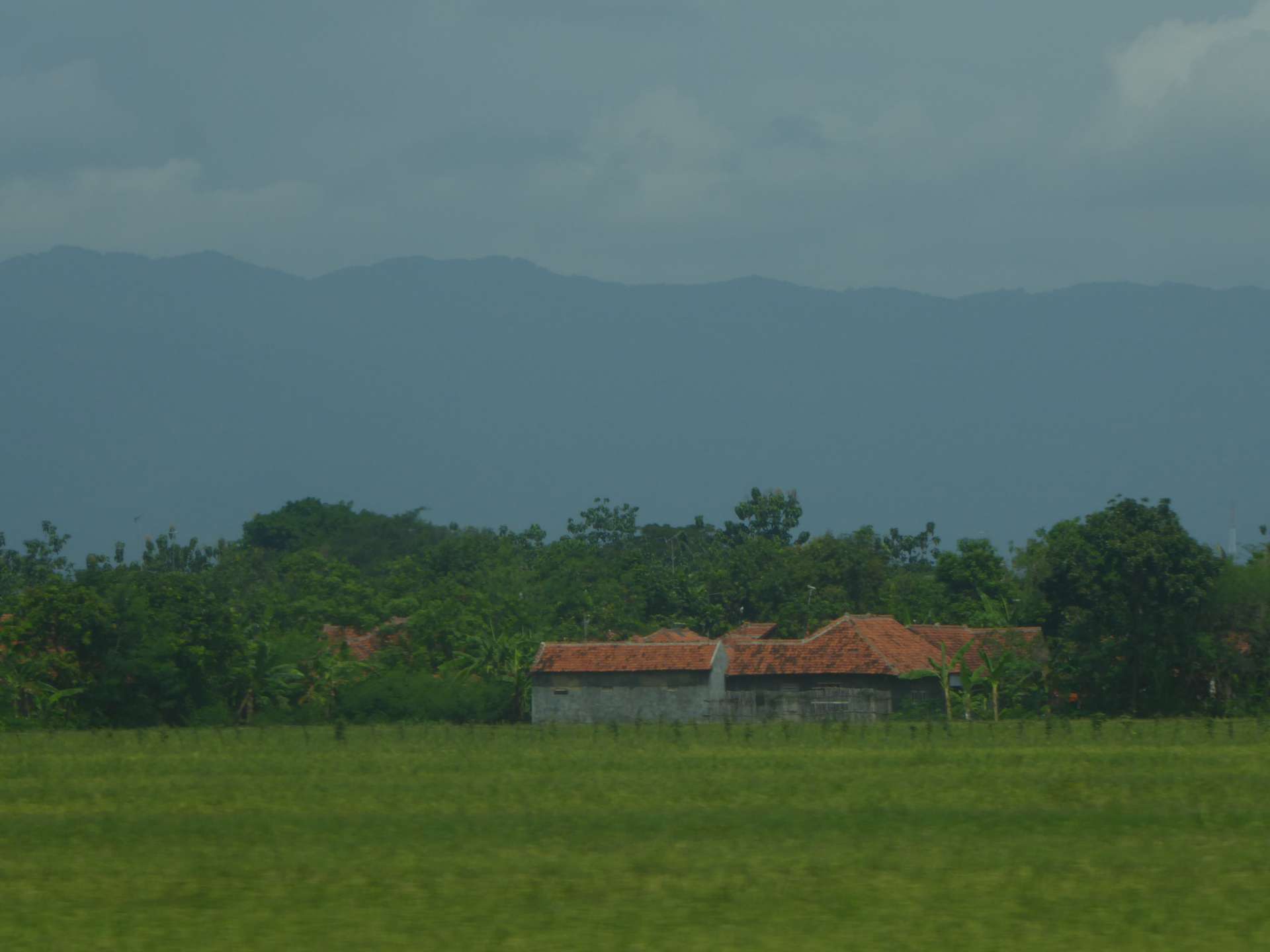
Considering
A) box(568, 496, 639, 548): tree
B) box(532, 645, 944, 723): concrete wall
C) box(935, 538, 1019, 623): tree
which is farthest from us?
box(568, 496, 639, 548): tree

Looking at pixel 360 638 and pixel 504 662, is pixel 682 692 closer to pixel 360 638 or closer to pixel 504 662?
pixel 504 662

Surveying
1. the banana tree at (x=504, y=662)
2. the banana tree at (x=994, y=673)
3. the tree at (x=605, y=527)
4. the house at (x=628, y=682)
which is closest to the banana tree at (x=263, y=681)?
the banana tree at (x=504, y=662)

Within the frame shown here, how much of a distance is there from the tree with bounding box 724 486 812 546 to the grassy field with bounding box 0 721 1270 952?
7457cm

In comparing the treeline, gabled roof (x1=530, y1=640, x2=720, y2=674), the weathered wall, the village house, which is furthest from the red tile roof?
the weathered wall

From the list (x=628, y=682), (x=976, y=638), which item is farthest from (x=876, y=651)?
(x=628, y=682)

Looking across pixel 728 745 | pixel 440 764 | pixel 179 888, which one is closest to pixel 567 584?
pixel 728 745

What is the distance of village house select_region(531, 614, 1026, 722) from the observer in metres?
49.5

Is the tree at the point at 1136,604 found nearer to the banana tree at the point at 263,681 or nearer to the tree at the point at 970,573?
the tree at the point at 970,573

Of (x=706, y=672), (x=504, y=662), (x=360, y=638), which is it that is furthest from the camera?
(x=360, y=638)

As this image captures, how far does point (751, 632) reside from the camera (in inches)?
2736

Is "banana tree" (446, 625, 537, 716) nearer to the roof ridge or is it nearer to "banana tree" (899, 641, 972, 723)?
the roof ridge

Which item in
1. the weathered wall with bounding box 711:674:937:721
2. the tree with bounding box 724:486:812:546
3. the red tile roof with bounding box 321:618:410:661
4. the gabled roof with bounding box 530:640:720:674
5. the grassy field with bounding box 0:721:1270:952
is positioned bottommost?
the grassy field with bounding box 0:721:1270:952

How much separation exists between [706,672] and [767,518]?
167 feet

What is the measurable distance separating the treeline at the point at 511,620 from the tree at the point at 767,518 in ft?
76.9
